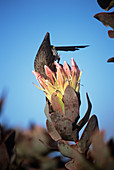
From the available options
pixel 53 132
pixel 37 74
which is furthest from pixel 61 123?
pixel 37 74

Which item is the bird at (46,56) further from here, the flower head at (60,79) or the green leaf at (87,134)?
the green leaf at (87,134)

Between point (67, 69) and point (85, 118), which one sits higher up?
point (67, 69)

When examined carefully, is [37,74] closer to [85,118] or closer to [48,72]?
[48,72]

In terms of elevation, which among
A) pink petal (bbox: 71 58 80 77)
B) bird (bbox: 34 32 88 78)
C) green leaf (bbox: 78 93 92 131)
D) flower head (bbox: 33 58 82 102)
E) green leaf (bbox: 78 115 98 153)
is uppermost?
bird (bbox: 34 32 88 78)

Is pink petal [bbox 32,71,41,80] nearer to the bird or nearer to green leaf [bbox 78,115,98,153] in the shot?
the bird

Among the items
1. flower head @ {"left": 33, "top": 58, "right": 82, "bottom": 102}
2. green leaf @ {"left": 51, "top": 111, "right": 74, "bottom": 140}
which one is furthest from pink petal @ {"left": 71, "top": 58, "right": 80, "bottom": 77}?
green leaf @ {"left": 51, "top": 111, "right": 74, "bottom": 140}

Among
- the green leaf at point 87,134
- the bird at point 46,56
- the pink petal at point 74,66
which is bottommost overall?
the green leaf at point 87,134

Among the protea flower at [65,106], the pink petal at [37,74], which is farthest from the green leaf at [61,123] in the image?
the pink petal at [37,74]

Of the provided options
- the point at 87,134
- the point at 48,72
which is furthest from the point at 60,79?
the point at 87,134

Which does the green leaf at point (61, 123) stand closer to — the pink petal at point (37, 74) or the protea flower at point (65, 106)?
the protea flower at point (65, 106)

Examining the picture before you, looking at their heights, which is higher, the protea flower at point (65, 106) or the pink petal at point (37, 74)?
the pink petal at point (37, 74)

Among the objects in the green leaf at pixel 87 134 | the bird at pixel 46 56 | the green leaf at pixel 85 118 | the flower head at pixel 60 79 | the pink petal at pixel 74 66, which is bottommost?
the green leaf at pixel 87 134
